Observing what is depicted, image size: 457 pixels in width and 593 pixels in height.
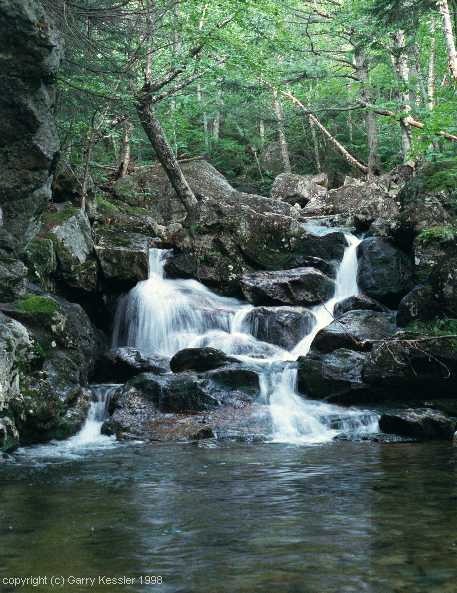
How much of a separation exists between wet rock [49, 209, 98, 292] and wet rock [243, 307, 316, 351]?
154 inches

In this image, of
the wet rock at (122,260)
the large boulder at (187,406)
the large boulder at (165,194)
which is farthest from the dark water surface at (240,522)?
the large boulder at (165,194)

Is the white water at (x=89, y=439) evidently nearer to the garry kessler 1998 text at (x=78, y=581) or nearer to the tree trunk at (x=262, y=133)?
the garry kessler 1998 text at (x=78, y=581)

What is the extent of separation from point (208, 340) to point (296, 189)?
1490 centimetres

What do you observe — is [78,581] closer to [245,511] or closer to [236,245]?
[245,511]

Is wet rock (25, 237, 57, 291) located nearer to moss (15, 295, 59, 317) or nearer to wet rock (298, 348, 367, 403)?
moss (15, 295, 59, 317)

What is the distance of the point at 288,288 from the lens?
16.1 m

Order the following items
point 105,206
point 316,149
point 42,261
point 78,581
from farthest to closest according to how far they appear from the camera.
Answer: point 316,149 < point 105,206 < point 42,261 < point 78,581

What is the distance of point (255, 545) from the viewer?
4.23 metres

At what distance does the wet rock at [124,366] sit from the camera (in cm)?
1310

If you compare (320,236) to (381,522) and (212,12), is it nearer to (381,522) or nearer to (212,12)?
(212,12)

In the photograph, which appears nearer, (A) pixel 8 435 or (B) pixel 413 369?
(A) pixel 8 435

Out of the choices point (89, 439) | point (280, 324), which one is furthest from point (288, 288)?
point (89, 439)

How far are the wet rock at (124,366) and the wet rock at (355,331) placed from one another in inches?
132

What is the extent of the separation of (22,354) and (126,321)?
18.2ft
